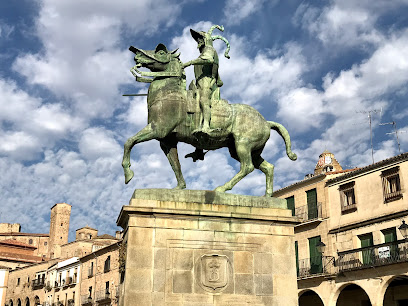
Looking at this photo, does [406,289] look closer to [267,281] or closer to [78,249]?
[267,281]

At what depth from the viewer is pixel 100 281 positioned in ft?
151

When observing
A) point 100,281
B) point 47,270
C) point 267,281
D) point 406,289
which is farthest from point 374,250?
point 47,270

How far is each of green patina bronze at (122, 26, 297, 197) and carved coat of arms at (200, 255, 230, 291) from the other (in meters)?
1.28

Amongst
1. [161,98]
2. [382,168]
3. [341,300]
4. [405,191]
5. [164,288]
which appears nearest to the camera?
[164,288]

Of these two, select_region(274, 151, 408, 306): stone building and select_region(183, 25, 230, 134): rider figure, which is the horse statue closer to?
select_region(183, 25, 230, 134): rider figure

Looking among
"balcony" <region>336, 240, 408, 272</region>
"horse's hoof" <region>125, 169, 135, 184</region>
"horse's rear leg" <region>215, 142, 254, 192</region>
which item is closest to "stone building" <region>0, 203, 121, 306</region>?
"balcony" <region>336, 240, 408, 272</region>

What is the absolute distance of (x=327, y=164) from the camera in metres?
58.6

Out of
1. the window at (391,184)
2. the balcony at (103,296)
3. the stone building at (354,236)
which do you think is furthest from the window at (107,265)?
the window at (391,184)

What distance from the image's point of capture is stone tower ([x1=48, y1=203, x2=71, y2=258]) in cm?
9225

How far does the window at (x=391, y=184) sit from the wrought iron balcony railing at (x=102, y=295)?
82.8ft

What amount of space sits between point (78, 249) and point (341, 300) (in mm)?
43382

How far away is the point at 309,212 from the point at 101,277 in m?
21.3

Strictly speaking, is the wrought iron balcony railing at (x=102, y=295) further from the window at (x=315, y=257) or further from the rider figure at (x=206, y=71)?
the rider figure at (x=206, y=71)

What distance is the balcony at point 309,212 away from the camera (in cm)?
3237
